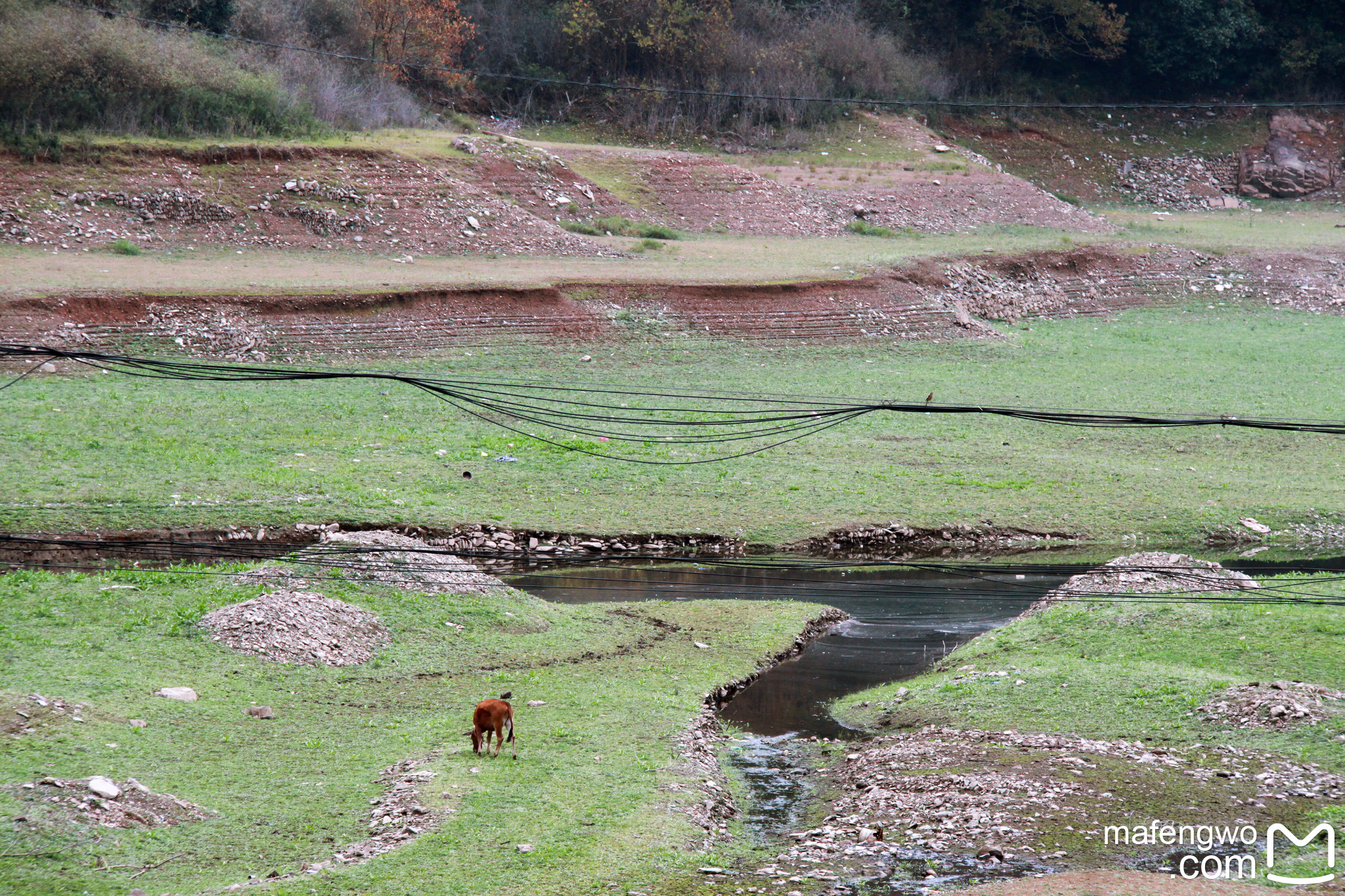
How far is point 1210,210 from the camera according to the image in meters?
51.6

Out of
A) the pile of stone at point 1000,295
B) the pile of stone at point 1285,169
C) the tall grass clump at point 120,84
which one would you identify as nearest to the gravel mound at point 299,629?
the pile of stone at point 1000,295

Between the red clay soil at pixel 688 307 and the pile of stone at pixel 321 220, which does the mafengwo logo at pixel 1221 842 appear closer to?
the red clay soil at pixel 688 307

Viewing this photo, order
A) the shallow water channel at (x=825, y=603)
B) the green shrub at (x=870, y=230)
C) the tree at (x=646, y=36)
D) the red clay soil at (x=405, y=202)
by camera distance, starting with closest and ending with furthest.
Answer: the shallow water channel at (x=825, y=603) < the red clay soil at (x=405, y=202) < the green shrub at (x=870, y=230) < the tree at (x=646, y=36)

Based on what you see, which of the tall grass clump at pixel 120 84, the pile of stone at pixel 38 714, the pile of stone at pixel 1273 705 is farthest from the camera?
the tall grass clump at pixel 120 84

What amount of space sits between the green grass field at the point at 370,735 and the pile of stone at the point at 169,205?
61.2 ft

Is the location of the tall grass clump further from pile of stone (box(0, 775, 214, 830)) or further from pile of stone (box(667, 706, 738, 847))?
pile of stone (box(667, 706, 738, 847))

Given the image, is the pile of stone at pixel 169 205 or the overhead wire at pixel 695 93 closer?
the pile of stone at pixel 169 205

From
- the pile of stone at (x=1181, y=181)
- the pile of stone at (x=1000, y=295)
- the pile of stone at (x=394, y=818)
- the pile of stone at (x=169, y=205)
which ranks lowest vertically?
the pile of stone at (x=394, y=818)

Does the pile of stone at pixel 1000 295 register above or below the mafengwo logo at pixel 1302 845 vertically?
above

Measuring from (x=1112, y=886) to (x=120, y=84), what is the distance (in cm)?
3342

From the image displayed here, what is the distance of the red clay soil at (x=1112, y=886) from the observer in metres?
7.73

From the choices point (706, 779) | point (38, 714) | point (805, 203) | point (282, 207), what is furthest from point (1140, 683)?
point (805, 203)

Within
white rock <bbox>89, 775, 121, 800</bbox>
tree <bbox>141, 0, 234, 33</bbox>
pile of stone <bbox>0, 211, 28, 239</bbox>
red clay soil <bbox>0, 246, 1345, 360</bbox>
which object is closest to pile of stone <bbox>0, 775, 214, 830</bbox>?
white rock <bbox>89, 775, 121, 800</bbox>

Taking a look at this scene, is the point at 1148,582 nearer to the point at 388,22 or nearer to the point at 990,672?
the point at 990,672
